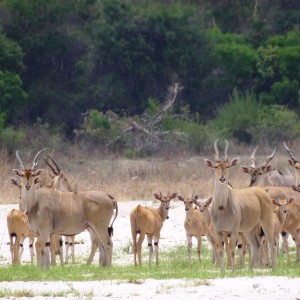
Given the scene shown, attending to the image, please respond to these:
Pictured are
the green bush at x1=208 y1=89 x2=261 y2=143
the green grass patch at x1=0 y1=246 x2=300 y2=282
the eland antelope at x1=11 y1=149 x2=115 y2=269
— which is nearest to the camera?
the green grass patch at x1=0 y1=246 x2=300 y2=282

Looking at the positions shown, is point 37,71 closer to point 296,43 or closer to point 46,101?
point 46,101

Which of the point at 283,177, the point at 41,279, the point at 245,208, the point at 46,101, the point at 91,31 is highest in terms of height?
the point at 91,31

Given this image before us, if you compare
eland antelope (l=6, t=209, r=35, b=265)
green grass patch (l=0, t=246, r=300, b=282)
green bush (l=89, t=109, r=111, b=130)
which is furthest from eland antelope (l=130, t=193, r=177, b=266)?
green bush (l=89, t=109, r=111, b=130)

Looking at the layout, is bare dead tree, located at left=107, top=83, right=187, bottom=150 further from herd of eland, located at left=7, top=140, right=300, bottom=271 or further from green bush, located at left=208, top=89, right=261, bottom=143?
herd of eland, located at left=7, top=140, right=300, bottom=271

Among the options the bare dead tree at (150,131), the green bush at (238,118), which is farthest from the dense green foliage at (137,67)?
the bare dead tree at (150,131)

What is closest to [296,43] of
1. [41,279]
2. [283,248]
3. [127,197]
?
[127,197]

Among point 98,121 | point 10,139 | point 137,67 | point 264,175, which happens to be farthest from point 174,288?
point 137,67

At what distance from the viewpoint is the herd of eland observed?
16.9 meters

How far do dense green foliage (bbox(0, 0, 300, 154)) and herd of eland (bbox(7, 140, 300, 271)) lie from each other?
2237 cm

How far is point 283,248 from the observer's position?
68.3 feet

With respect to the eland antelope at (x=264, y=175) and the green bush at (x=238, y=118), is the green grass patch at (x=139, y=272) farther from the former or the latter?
the green bush at (x=238, y=118)

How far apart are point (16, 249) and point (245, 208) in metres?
3.88

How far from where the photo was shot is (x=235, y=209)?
1692 cm

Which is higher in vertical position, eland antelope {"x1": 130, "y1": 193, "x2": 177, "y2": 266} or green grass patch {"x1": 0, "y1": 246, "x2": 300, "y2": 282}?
eland antelope {"x1": 130, "y1": 193, "x2": 177, "y2": 266}
